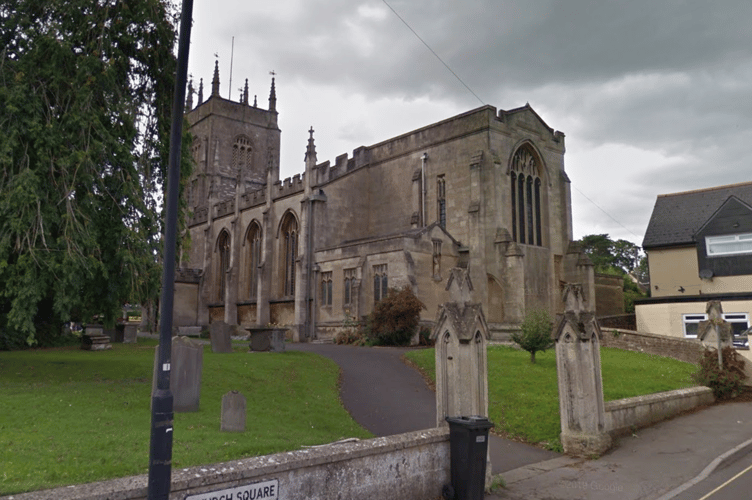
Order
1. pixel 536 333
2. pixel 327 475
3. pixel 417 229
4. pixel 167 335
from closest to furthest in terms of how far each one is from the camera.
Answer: pixel 167 335 < pixel 327 475 < pixel 536 333 < pixel 417 229

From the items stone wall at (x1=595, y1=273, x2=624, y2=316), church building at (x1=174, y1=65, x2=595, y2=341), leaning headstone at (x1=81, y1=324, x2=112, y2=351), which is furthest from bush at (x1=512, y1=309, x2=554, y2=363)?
stone wall at (x1=595, y1=273, x2=624, y2=316)

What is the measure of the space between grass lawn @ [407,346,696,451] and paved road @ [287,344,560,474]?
65 centimetres

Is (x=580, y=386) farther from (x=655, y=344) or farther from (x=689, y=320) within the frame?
(x=689, y=320)

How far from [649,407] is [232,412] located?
925 cm

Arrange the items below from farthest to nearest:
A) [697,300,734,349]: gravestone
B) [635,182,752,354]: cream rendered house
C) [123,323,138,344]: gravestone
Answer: [123,323,138,344]: gravestone, [635,182,752,354]: cream rendered house, [697,300,734,349]: gravestone

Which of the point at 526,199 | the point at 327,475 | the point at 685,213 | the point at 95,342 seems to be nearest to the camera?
the point at 327,475

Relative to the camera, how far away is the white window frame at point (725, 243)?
30219mm

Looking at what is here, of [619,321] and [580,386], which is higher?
[619,321]

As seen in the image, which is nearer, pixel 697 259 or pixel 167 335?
pixel 167 335

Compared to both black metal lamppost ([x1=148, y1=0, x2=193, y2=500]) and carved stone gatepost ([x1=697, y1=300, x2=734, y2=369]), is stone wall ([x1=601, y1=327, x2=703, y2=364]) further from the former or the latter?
black metal lamppost ([x1=148, y1=0, x2=193, y2=500])

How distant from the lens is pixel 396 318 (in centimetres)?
2505

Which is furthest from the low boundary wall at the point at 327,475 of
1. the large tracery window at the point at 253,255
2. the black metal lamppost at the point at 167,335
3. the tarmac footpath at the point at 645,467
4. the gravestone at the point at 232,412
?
the large tracery window at the point at 253,255

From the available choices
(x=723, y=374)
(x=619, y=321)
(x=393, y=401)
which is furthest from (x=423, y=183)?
(x=393, y=401)

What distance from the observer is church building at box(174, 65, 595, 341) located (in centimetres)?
2866
